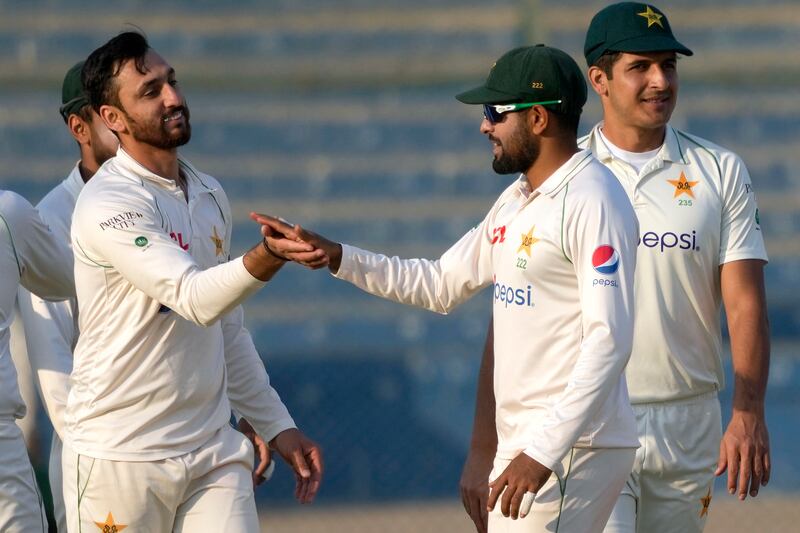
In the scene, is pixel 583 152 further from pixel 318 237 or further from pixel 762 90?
pixel 762 90

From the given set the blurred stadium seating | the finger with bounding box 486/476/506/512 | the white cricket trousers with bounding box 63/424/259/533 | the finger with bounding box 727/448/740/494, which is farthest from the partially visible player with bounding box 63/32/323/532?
the blurred stadium seating

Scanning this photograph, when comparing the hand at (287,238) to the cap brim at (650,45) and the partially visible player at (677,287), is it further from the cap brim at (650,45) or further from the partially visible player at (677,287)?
the cap brim at (650,45)

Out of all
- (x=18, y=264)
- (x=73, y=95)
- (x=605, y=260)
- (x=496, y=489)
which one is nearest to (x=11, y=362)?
(x=18, y=264)

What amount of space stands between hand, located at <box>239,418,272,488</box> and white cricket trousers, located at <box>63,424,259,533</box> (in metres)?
0.37

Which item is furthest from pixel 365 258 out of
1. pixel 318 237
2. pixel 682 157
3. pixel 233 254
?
pixel 233 254

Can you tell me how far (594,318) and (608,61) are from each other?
1261mm

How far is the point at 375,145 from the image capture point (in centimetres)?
1004

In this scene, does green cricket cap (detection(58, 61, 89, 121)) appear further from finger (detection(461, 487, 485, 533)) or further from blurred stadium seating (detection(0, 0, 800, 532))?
blurred stadium seating (detection(0, 0, 800, 532))

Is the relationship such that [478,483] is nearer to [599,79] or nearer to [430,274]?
[430,274]

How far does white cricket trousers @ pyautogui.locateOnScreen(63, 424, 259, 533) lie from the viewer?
378 centimetres

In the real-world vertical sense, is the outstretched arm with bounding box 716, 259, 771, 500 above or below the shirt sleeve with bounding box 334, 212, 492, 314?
below

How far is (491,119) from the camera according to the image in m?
3.71

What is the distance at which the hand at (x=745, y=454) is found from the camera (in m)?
4.06

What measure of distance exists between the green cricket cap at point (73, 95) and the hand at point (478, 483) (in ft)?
6.23
